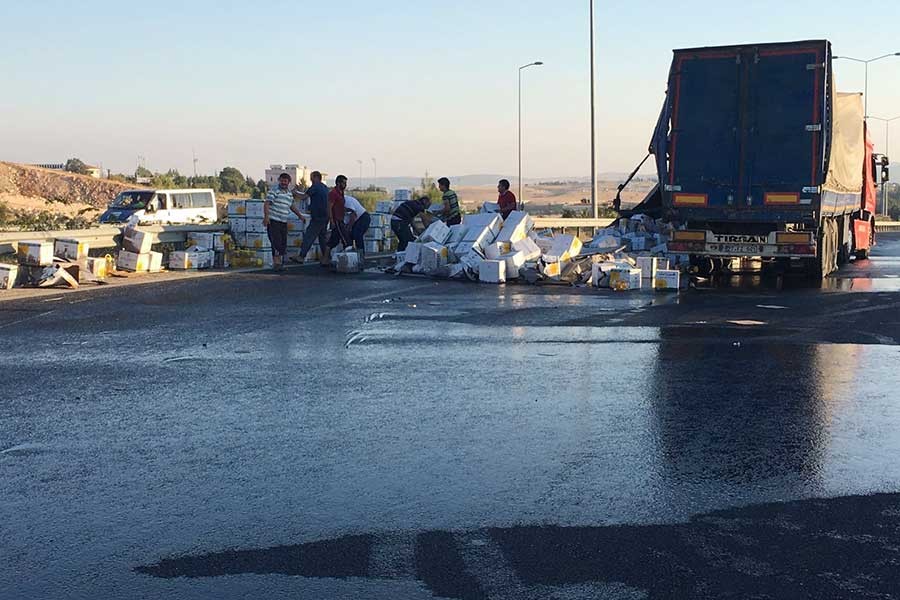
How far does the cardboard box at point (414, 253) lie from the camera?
2009 centimetres

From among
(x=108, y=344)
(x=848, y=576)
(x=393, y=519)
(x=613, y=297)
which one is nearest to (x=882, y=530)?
(x=848, y=576)

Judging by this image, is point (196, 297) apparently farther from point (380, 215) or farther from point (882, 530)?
point (882, 530)

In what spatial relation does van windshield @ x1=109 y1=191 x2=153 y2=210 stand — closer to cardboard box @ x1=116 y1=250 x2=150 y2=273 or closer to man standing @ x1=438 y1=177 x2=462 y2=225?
man standing @ x1=438 y1=177 x2=462 y2=225

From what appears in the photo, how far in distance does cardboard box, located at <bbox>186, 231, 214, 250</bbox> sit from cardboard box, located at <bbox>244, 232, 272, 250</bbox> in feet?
3.28

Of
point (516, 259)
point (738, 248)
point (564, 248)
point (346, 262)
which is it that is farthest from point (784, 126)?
point (346, 262)

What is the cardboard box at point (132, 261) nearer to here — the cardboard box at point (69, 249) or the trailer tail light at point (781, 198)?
the cardboard box at point (69, 249)

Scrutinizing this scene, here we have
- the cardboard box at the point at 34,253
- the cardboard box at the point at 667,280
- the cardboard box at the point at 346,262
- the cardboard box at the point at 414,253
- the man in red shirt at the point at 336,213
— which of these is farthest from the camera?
the man in red shirt at the point at 336,213

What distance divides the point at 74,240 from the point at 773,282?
12.2 m

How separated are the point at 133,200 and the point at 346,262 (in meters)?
17.5

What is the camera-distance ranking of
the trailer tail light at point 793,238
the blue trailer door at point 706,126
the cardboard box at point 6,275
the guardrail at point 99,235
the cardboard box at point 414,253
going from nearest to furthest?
the cardboard box at point 6,275, the guardrail at point 99,235, the blue trailer door at point 706,126, the trailer tail light at point 793,238, the cardboard box at point 414,253

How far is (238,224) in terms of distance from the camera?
74.1 feet

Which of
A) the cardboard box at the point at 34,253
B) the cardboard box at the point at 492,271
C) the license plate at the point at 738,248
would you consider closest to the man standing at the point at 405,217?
the cardboard box at the point at 492,271

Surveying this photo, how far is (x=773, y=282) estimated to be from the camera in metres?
19.4

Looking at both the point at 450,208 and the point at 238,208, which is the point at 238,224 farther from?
the point at 450,208
